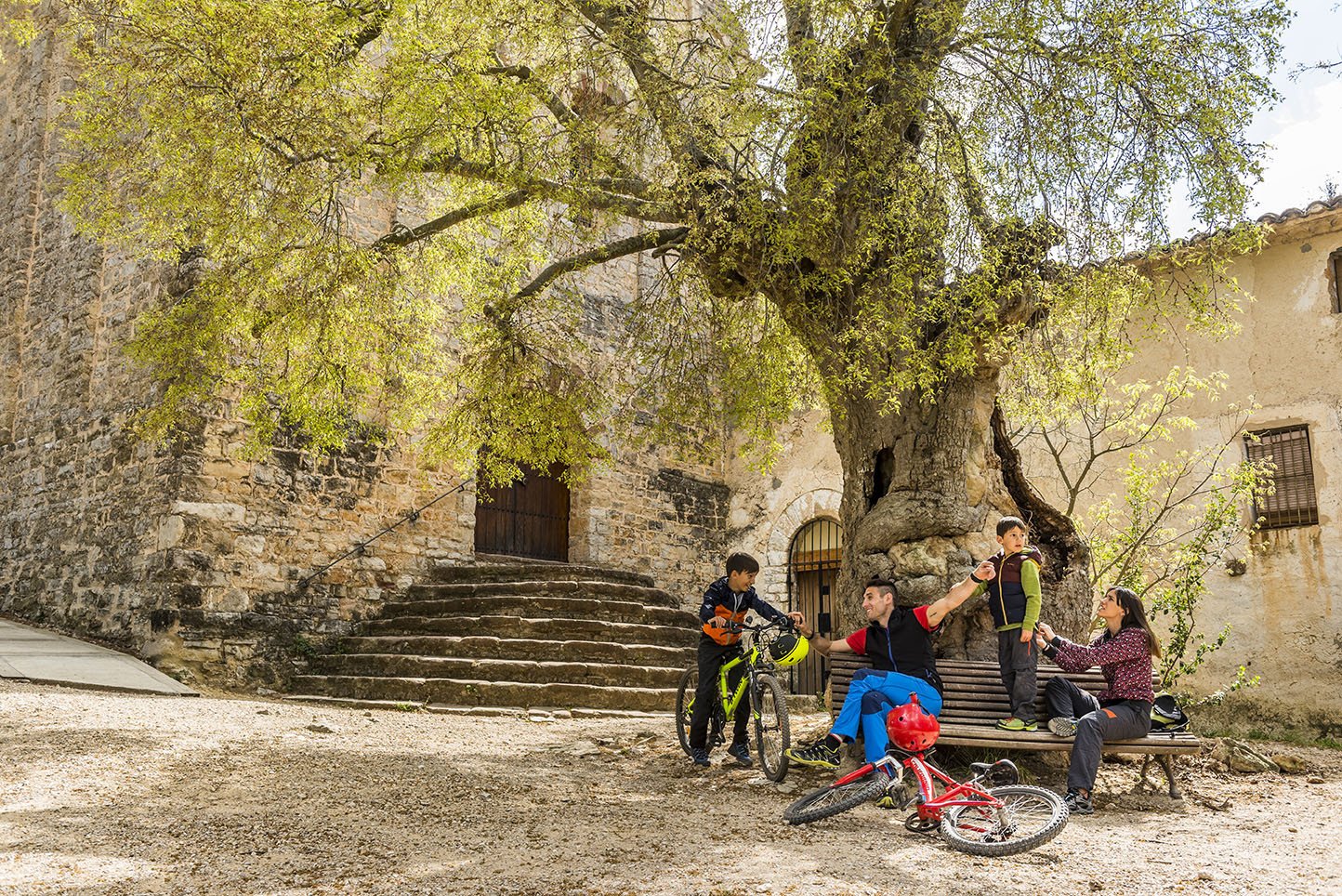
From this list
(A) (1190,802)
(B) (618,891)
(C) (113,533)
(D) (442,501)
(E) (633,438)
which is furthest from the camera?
(D) (442,501)

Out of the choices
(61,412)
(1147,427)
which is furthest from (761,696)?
(61,412)

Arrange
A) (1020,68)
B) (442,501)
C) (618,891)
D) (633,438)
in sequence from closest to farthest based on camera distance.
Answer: (618,891) → (1020,68) → (633,438) → (442,501)

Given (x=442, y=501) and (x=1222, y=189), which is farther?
(x=442, y=501)

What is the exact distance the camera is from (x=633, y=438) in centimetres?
805

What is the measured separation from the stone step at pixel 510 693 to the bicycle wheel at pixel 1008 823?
5.17 meters

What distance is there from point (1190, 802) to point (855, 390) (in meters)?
2.98

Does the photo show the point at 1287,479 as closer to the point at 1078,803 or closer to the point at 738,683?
the point at 1078,803

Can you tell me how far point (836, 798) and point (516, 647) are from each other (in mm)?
5712

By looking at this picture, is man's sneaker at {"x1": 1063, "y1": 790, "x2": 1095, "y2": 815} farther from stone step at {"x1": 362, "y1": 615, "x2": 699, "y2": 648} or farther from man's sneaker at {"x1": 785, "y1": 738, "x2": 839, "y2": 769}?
stone step at {"x1": 362, "y1": 615, "x2": 699, "y2": 648}

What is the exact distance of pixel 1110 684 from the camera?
5.32 m

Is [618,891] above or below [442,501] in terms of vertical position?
below

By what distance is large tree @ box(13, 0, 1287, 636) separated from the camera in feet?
19.9

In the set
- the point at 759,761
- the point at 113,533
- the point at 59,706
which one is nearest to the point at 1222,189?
the point at 759,761

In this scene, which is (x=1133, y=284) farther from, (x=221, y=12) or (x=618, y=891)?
(x=221, y=12)
